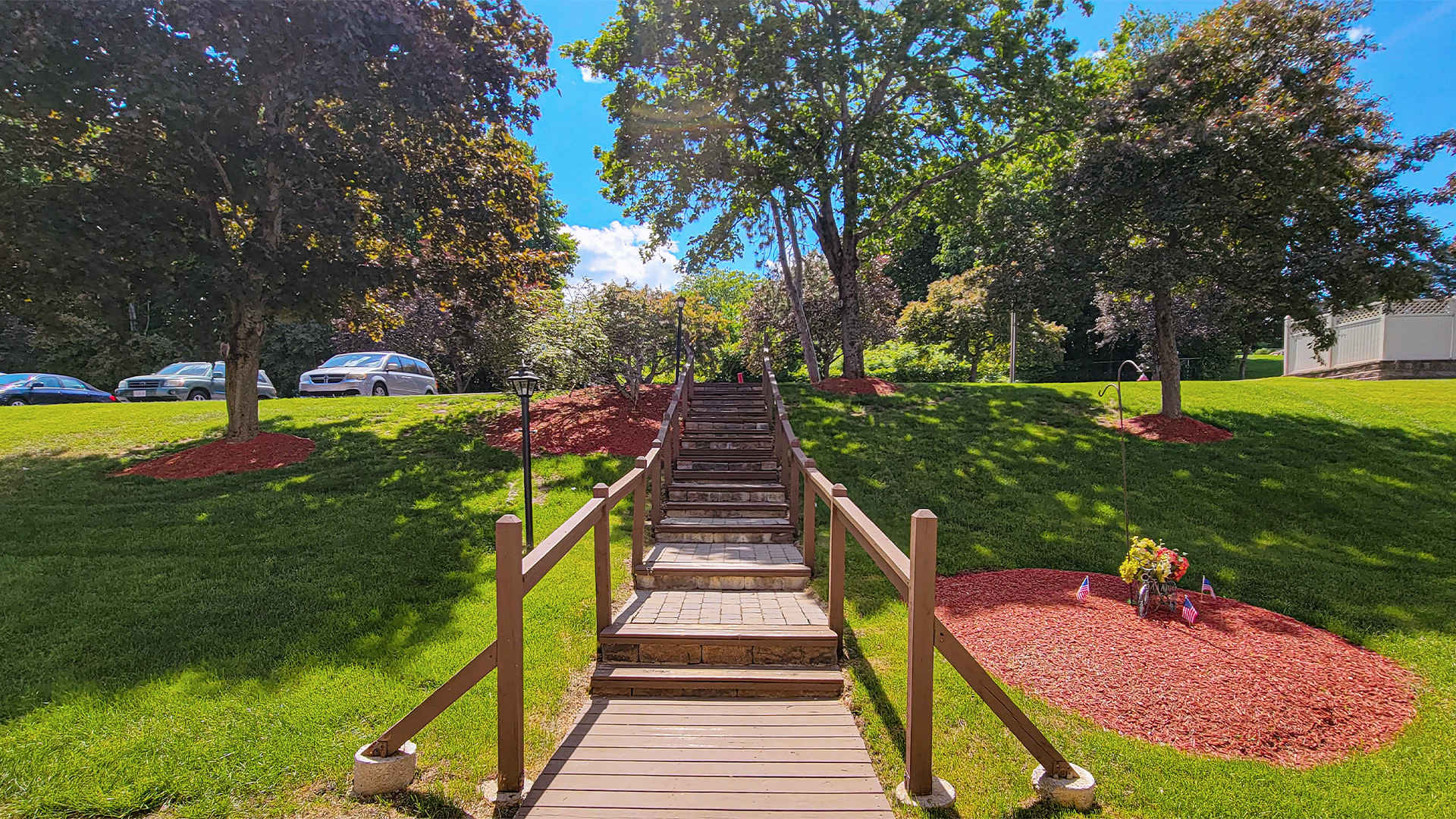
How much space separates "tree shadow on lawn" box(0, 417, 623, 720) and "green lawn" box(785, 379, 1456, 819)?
3.81 metres

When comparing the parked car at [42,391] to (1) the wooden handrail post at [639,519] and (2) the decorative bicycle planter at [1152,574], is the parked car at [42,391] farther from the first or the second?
(2) the decorative bicycle planter at [1152,574]

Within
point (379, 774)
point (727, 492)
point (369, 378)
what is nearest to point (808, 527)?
point (727, 492)

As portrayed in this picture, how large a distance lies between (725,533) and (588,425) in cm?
542

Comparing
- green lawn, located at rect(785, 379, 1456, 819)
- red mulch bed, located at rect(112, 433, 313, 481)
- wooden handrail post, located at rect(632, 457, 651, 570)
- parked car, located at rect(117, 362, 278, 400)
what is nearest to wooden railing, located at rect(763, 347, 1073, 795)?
green lawn, located at rect(785, 379, 1456, 819)

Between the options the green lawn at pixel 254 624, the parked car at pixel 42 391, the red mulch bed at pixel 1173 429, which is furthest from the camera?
the parked car at pixel 42 391

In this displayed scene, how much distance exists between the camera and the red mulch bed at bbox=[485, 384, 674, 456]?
10.7 metres

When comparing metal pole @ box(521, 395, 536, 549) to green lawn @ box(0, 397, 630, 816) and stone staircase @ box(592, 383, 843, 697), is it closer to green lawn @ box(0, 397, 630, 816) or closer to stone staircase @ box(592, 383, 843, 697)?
green lawn @ box(0, 397, 630, 816)

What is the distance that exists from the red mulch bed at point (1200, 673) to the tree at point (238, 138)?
1005 cm

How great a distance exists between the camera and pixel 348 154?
1062 cm

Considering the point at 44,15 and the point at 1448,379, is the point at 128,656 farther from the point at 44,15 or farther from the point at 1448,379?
the point at 1448,379

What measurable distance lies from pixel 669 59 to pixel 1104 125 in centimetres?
886

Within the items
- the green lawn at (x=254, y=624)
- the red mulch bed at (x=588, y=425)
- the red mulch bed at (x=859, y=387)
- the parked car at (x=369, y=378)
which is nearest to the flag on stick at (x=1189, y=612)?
the green lawn at (x=254, y=624)

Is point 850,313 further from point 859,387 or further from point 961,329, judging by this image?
point 961,329

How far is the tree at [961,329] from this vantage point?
2377 cm
